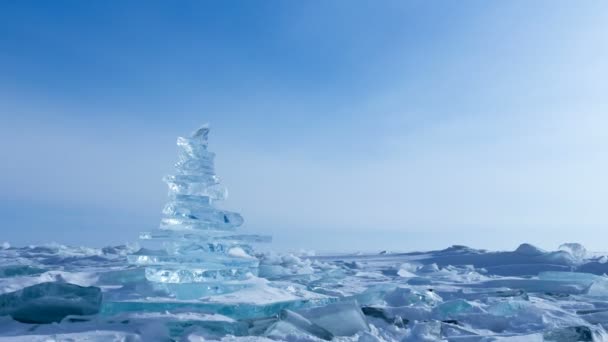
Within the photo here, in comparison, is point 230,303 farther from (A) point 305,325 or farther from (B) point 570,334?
(B) point 570,334

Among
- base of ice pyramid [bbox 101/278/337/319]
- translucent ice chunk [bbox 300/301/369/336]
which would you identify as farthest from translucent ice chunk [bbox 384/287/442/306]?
translucent ice chunk [bbox 300/301/369/336]

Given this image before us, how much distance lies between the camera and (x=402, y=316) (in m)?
4.03

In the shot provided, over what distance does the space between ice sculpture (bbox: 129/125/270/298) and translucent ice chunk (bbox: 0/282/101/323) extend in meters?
0.74

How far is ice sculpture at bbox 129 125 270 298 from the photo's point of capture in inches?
171

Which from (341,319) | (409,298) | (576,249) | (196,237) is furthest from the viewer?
(576,249)

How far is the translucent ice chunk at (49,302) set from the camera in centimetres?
340

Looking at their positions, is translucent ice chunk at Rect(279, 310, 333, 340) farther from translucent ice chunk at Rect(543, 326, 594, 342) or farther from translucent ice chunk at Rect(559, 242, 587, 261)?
translucent ice chunk at Rect(559, 242, 587, 261)

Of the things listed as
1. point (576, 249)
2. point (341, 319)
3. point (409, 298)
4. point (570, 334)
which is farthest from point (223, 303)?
point (576, 249)

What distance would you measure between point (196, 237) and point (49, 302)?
54.4 inches

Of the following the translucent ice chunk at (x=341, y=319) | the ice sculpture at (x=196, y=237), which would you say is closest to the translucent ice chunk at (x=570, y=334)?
the translucent ice chunk at (x=341, y=319)

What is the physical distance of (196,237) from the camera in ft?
14.9

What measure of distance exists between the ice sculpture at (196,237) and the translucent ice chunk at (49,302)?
2.43 feet

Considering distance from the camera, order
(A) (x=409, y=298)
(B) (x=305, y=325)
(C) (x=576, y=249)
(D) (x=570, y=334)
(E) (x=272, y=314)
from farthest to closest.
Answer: (C) (x=576, y=249)
(A) (x=409, y=298)
(E) (x=272, y=314)
(B) (x=305, y=325)
(D) (x=570, y=334)

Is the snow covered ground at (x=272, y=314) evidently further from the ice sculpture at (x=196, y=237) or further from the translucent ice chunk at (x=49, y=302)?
the ice sculpture at (x=196, y=237)
